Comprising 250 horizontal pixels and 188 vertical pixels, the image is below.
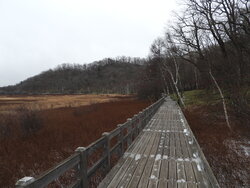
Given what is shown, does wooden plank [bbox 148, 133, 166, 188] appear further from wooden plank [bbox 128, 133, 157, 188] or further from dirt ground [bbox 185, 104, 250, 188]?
dirt ground [bbox 185, 104, 250, 188]

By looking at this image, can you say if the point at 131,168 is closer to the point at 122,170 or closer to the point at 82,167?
the point at 122,170

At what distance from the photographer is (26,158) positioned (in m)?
8.04

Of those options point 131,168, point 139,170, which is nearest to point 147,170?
point 139,170

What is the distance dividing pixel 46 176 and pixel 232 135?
37.7 feet

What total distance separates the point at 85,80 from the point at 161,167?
129 meters

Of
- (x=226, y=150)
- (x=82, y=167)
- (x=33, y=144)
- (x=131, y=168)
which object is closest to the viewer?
(x=82, y=167)

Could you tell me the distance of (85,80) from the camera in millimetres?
130000

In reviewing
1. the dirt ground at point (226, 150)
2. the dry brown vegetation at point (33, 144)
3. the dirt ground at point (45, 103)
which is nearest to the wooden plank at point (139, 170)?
the dirt ground at point (226, 150)

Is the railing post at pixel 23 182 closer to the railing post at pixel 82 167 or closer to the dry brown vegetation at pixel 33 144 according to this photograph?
the railing post at pixel 82 167

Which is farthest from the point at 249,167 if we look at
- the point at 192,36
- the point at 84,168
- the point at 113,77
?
the point at 113,77

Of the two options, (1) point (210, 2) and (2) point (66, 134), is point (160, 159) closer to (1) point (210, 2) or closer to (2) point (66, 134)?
(2) point (66, 134)

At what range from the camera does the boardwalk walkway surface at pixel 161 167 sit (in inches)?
155

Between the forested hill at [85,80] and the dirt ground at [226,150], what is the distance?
89.3 meters

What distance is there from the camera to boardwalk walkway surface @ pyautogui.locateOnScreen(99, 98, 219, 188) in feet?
12.9
